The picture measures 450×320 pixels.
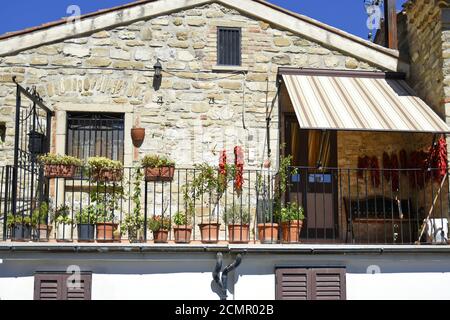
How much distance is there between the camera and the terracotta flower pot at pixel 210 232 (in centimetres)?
1140

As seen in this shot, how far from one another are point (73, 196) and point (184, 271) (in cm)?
260

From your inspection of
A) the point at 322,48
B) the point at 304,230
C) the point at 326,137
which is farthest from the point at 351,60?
the point at 304,230

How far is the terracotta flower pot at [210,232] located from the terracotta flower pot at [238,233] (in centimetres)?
22

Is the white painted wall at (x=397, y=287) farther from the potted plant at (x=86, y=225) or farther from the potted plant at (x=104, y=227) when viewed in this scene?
the potted plant at (x=86, y=225)

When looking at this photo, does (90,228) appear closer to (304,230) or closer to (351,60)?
(304,230)

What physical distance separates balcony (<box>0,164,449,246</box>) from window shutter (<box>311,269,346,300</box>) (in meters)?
0.52

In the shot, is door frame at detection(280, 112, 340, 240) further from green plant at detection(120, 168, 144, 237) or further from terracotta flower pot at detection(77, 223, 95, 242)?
terracotta flower pot at detection(77, 223, 95, 242)

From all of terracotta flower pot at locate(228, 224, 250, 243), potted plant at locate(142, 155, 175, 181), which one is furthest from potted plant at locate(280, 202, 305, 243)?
potted plant at locate(142, 155, 175, 181)

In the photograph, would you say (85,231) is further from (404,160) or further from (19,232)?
(404,160)

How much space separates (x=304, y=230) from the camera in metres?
13.7

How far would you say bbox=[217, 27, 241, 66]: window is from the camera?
44.7ft

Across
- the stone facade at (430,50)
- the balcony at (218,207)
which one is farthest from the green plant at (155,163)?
the stone facade at (430,50)
